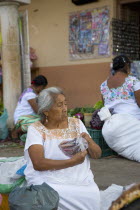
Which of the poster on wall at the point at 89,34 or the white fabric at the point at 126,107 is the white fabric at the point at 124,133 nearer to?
the white fabric at the point at 126,107

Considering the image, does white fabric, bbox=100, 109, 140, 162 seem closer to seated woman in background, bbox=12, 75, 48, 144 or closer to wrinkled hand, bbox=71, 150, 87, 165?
seated woman in background, bbox=12, 75, 48, 144

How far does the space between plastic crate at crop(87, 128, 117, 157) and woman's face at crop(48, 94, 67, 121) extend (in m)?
2.92

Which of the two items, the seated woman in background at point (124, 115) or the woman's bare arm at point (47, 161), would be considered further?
the seated woman in background at point (124, 115)

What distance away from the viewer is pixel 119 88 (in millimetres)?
6000

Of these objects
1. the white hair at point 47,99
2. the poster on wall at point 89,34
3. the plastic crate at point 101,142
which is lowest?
the plastic crate at point 101,142

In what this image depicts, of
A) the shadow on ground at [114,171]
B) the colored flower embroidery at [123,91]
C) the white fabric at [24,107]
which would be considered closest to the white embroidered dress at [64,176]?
the shadow on ground at [114,171]

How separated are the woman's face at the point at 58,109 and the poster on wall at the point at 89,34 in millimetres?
5318

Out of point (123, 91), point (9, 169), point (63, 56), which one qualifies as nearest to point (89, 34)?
point (63, 56)

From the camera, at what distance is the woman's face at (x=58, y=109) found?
135 inches

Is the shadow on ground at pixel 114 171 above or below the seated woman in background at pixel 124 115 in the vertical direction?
below

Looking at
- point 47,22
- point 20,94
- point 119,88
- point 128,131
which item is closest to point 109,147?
point 128,131

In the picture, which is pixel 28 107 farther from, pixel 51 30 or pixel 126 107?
pixel 51 30

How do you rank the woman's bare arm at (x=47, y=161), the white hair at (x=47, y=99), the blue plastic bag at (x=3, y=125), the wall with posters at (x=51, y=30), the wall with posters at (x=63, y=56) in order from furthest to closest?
1. the wall with posters at (x=51, y=30)
2. the wall with posters at (x=63, y=56)
3. the blue plastic bag at (x=3, y=125)
4. the white hair at (x=47, y=99)
5. the woman's bare arm at (x=47, y=161)

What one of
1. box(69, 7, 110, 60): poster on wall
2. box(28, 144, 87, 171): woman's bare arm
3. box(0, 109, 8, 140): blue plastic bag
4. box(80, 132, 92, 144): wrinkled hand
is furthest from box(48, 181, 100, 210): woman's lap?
box(69, 7, 110, 60): poster on wall
